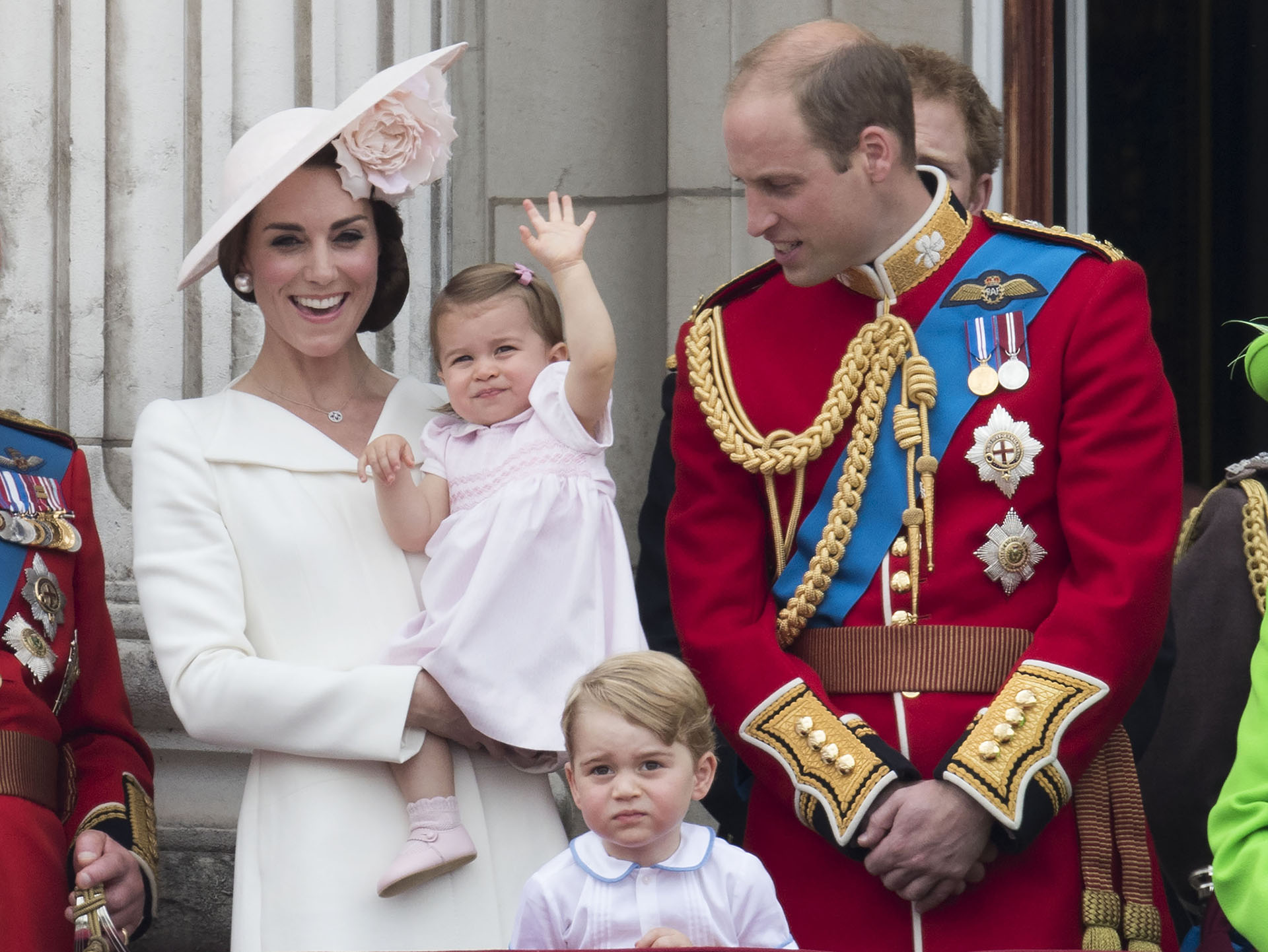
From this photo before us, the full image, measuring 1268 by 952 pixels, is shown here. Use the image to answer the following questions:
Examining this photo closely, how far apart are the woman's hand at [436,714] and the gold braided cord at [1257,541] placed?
127 cm

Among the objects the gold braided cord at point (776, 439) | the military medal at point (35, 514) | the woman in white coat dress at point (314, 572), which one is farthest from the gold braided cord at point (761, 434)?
the military medal at point (35, 514)

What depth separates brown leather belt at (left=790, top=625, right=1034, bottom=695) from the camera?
2.64 metres

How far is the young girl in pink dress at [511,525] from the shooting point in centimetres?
282

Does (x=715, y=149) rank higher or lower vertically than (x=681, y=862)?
higher

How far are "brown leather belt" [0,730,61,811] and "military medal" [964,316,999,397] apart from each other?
4.89 ft

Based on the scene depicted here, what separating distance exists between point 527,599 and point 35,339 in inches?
64.0

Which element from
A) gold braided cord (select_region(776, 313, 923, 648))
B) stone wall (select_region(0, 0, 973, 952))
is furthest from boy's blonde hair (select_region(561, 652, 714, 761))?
stone wall (select_region(0, 0, 973, 952))

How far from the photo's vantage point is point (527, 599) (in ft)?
9.39

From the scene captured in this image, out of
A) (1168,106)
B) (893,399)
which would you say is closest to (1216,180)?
(1168,106)

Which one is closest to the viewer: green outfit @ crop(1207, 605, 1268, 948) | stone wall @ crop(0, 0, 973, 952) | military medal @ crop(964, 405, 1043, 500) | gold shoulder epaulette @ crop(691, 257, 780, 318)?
green outfit @ crop(1207, 605, 1268, 948)

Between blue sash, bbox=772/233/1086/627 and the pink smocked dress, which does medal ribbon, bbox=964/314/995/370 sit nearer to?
blue sash, bbox=772/233/1086/627

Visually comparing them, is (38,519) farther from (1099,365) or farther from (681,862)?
(1099,365)

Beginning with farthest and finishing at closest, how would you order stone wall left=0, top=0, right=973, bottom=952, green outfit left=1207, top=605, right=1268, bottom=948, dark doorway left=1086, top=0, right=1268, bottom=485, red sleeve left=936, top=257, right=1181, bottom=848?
dark doorway left=1086, top=0, right=1268, bottom=485, stone wall left=0, top=0, right=973, bottom=952, red sleeve left=936, top=257, right=1181, bottom=848, green outfit left=1207, top=605, right=1268, bottom=948

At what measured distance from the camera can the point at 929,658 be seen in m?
2.66
